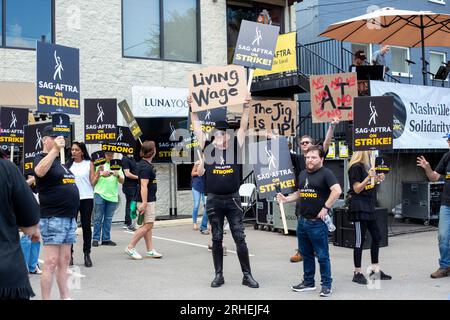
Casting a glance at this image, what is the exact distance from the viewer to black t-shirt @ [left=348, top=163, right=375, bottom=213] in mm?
6766

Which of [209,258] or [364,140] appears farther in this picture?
[209,258]

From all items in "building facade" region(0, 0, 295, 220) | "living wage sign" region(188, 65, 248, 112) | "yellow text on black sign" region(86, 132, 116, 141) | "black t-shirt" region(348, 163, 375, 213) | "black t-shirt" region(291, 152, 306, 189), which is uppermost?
"building facade" region(0, 0, 295, 220)

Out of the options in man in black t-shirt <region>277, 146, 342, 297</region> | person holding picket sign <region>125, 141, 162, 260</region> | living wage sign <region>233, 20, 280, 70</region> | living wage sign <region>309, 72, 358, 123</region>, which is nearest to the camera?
man in black t-shirt <region>277, 146, 342, 297</region>

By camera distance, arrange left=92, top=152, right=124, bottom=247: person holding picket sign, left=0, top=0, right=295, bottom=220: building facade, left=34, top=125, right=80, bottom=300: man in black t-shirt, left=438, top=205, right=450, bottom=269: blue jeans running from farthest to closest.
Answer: left=0, top=0, right=295, bottom=220: building facade, left=92, top=152, right=124, bottom=247: person holding picket sign, left=438, top=205, right=450, bottom=269: blue jeans, left=34, top=125, right=80, bottom=300: man in black t-shirt

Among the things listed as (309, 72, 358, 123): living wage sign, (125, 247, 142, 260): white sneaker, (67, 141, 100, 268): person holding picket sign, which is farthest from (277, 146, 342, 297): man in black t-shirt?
(67, 141, 100, 268): person holding picket sign

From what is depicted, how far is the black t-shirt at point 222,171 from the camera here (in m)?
6.50

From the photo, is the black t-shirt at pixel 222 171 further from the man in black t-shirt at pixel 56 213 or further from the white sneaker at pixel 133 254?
the white sneaker at pixel 133 254

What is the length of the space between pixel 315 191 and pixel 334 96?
2.98 m

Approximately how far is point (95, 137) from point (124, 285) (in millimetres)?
3389

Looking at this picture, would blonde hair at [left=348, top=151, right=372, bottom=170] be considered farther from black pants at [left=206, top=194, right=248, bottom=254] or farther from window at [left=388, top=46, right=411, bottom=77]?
window at [left=388, top=46, right=411, bottom=77]

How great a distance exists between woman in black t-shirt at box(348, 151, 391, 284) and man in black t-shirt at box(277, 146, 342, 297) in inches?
31.6

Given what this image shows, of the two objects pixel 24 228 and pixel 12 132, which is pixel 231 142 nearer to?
pixel 24 228

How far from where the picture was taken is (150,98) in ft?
43.7

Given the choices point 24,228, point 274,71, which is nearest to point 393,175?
point 274,71
